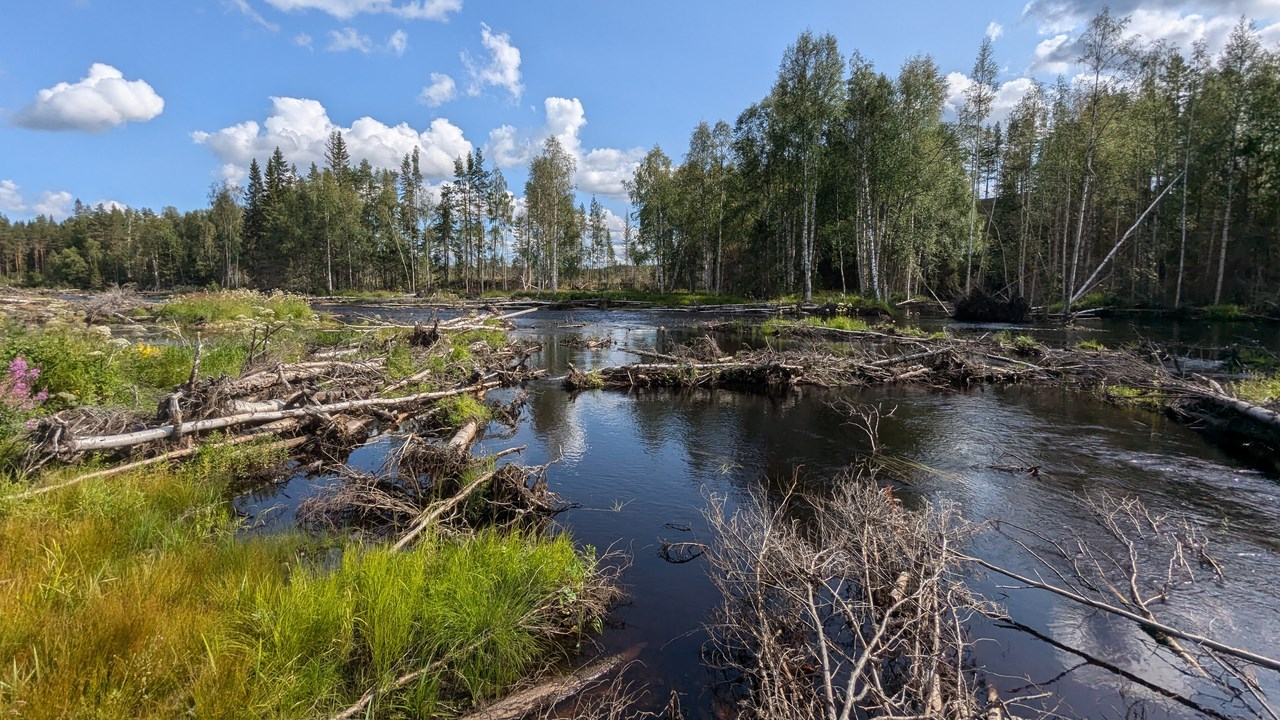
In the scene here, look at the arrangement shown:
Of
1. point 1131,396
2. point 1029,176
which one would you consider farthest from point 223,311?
point 1029,176

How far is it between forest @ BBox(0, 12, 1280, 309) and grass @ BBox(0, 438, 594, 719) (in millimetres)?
39844

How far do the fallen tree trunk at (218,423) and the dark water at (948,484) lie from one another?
0.90 meters

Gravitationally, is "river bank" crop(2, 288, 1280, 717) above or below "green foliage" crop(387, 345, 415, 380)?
below

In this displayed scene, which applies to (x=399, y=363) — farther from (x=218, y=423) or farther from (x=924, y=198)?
(x=924, y=198)

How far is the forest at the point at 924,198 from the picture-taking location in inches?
1367

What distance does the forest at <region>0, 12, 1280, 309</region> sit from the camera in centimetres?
3472

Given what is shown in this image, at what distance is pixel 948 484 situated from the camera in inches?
345

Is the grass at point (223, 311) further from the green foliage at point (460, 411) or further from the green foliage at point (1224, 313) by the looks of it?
the green foliage at point (1224, 313)

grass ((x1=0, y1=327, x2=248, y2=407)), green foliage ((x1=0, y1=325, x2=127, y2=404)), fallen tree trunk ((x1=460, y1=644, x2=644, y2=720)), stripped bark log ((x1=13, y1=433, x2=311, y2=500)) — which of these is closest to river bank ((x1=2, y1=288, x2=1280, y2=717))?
fallen tree trunk ((x1=460, y1=644, x2=644, y2=720))

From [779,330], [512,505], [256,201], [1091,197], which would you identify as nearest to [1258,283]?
[1091,197]

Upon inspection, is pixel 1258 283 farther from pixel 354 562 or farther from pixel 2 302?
pixel 2 302

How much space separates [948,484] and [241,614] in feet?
30.1

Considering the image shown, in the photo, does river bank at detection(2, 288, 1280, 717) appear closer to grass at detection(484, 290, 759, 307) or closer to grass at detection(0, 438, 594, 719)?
grass at detection(0, 438, 594, 719)

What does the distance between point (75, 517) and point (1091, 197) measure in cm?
5670
